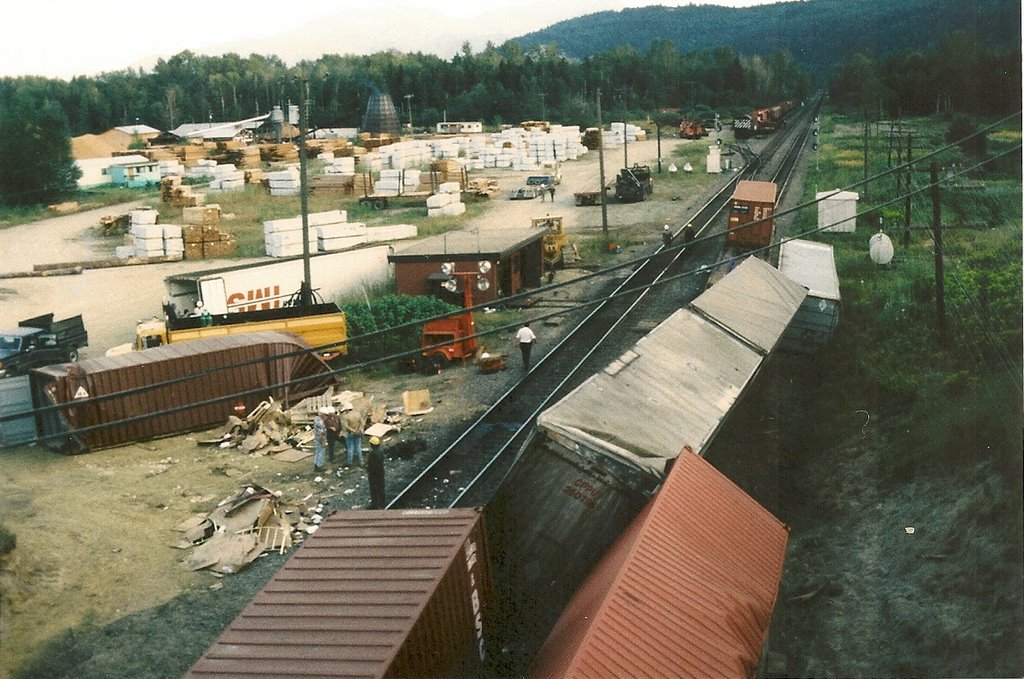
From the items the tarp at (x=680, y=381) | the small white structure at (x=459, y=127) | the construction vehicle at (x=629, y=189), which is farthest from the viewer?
the small white structure at (x=459, y=127)

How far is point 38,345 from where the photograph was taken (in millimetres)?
24531

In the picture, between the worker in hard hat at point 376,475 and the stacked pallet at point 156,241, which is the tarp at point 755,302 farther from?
the stacked pallet at point 156,241

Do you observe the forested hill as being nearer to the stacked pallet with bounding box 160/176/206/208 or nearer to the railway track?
the railway track

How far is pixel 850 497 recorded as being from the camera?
1534cm

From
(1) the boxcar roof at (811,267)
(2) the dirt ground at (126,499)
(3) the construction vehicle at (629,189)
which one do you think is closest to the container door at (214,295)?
(2) the dirt ground at (126,499)

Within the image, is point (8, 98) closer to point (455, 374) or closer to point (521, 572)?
point (455, 374)

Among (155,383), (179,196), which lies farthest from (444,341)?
(179,196)

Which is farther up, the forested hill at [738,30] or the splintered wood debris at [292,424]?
the forested hill at [738,30]

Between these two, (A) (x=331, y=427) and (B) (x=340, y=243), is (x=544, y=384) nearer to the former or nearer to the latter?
(A) (x=331, y=427)

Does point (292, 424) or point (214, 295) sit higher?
point (214, 295)

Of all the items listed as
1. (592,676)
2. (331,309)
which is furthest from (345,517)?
(331,309)

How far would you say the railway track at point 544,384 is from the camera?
16.0 metres

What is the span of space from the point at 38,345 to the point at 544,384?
1482 cm

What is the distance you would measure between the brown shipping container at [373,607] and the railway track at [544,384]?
306 cm
